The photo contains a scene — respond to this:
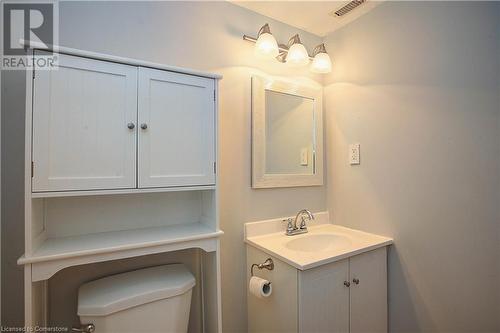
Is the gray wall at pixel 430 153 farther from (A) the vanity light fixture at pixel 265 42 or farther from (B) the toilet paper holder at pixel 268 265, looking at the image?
(B) the toilet paper holder at pixel 268 265

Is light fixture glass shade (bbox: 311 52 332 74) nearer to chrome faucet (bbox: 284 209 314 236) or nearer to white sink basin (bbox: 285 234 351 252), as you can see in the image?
chrome faucet (bbox: 284 209 314 236)

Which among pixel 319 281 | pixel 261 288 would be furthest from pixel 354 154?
pixel 261 288

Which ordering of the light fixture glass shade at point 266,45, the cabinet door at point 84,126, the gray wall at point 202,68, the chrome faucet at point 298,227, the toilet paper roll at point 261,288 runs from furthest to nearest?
1. the chrome faucet at point 298,227
2. the light fixture glass shade at point 266,45
3. the toilet paper roll at point 261,288
4. the gray wall at point 202,68
5. the cabinet door at point 84,126

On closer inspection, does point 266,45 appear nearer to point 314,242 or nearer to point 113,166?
point 113,166

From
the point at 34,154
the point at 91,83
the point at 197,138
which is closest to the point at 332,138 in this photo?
the point at 197,138

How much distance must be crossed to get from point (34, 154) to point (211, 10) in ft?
3.94

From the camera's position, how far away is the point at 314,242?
153 centimetres

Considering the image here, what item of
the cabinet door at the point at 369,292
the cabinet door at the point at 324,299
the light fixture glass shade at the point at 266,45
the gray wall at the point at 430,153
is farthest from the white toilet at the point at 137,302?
the light fixture glass shade at the point at 266,45

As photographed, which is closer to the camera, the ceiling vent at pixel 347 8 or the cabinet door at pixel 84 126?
the cabinet door at pixel 84 126

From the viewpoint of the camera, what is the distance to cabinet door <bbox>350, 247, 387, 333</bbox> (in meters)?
1.23

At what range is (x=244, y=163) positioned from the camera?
58.2 inches

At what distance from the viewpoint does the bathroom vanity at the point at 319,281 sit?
1.07 m

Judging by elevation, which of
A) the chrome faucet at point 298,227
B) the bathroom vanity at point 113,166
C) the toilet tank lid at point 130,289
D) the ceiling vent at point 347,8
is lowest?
the toilet tank lid at point 130,289

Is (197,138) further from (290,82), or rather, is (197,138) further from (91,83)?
(290,82)
